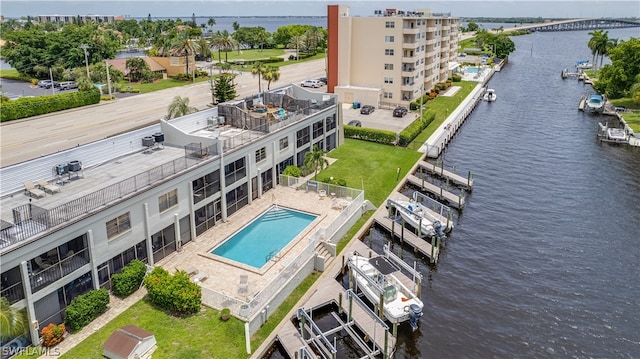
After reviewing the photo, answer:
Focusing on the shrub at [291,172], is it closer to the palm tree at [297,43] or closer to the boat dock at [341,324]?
the boat dock at [341,324]

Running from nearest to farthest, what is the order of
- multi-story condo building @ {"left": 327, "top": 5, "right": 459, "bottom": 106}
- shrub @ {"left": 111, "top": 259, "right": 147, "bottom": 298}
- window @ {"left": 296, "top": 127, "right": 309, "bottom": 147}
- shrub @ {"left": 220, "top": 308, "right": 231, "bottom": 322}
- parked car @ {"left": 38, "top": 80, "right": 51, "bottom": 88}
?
1. shrub @ {"left": 220, "top": 308, "right": 231, "bottom": 322}
2. shrub @ {"left": 111, "top": 259, "right": 147, "bottom": 298}
3. window @ {"left": 296, "top": 127, "right": 309, "bottom": 147}
4. multi-story condo building @ {"left": 327, "top": 5, "right": 459, "bottom": 106}
5. parked car @ {"left": 38, "top": 80, "right": 51, "bottom": 88}

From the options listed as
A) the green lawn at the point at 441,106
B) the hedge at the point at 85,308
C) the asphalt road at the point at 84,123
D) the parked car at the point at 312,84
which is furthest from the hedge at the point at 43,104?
the hedge at the point at 85,308

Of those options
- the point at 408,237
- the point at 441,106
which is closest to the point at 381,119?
the point at 441,106

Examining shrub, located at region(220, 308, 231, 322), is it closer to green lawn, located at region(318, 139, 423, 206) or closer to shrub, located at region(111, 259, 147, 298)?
shrub, located at region(111, 259, 147, 298)

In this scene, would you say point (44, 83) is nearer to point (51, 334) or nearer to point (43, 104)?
point (43, 104)

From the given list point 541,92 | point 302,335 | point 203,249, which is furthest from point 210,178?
point 541,92

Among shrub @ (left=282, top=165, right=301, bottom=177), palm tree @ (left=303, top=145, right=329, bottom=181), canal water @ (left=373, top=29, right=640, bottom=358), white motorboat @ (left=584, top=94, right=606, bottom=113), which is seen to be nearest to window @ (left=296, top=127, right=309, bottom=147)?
palm tree @ (left=303, top=145, right=329, bottom=181)
